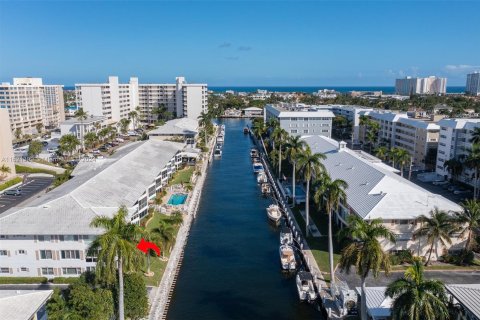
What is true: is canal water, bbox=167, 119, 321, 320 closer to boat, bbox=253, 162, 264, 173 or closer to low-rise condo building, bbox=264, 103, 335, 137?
boat, bbox=253, 162, 264, 173

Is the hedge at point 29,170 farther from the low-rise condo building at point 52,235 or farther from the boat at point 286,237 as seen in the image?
the boat at point 286,237

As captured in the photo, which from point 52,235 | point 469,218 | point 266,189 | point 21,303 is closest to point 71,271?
point 52,235

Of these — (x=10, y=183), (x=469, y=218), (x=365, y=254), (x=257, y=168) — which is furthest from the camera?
(x=257, y=168)

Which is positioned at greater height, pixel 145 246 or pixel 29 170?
pixel 145 246

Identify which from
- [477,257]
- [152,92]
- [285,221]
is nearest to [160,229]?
[285,221]

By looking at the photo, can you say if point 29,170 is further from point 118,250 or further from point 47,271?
point 118,250

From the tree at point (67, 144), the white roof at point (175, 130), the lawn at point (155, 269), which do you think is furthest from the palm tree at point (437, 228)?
the white roof at point (175, 130)

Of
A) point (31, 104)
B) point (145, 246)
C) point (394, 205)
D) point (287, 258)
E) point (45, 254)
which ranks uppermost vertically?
point (31, 104)

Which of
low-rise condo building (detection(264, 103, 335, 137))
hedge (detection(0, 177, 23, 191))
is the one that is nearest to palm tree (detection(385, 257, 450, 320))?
hedge (detection(0, 177, 23, 191))
